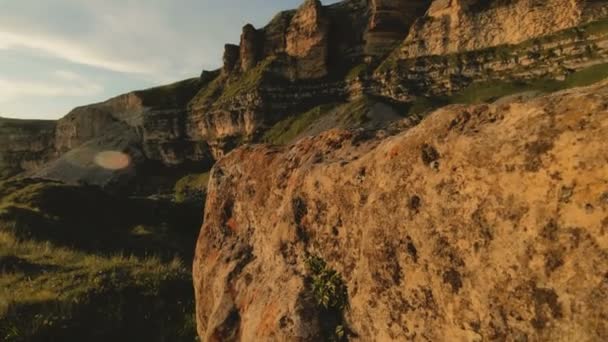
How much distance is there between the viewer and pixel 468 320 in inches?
182

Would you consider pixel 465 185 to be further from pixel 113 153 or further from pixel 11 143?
pixel 11 143

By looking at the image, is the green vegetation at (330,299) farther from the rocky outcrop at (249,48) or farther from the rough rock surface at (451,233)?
the rocky outcrop at (249,48)

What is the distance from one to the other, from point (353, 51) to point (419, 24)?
26121 millimetres

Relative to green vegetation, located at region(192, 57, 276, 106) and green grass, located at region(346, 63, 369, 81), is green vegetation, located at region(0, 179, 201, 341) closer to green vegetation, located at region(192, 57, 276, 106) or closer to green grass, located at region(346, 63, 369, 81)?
green grass, located at region(346, 63, 369, 81)

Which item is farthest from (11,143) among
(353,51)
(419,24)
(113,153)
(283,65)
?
(419,24)

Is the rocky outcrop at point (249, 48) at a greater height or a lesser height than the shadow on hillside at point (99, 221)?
greater

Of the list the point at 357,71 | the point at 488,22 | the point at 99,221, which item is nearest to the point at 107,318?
the point at 99,221

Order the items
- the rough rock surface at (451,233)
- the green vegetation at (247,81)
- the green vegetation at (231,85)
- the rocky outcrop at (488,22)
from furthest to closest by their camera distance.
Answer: the green vegetation at (231,85), the green vegetation at (247,81), the rocky outcrop at (488,22), the rough rock surface at (451,233)

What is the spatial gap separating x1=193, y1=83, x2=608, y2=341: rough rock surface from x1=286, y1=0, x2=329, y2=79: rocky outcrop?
499 ft

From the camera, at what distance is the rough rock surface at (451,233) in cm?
388

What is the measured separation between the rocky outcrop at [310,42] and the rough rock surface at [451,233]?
151989 mm

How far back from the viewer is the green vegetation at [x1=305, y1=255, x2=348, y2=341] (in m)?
6.28

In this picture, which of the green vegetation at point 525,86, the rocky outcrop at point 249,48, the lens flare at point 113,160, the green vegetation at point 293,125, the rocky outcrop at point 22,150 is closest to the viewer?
the green vegetation at point 525,86

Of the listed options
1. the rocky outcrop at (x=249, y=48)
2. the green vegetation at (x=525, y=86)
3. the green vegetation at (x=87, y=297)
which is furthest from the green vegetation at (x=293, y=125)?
the green vegetation at (x=87, y=297)
